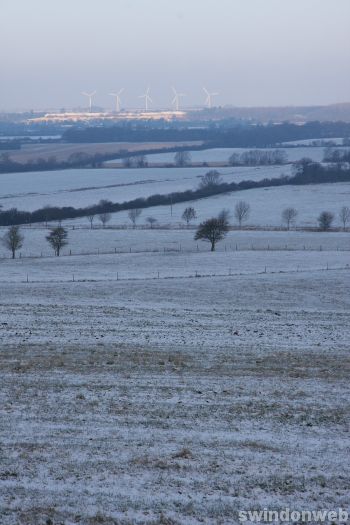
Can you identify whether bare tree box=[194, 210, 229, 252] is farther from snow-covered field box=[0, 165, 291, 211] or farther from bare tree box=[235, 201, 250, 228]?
snow-covered field box=[0, 165, 291, 211]

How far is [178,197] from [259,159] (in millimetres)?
46808

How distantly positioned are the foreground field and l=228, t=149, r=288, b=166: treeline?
323ft

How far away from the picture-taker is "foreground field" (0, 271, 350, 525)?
27.5 feet

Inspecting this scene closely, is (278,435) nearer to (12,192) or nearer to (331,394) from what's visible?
(331,394)

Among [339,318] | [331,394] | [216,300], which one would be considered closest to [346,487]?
[331,394]

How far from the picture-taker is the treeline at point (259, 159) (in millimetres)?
117875

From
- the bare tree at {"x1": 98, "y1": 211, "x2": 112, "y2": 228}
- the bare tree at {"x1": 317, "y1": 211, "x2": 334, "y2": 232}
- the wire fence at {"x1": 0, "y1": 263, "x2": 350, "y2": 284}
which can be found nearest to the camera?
the wire fence at {"x1": 0, "y1": 263, "x2": 350, "y2": 284}

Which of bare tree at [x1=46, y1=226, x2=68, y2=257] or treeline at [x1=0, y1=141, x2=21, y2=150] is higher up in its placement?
treeline at [x1=0, y1=141, x2=21, y2=150]

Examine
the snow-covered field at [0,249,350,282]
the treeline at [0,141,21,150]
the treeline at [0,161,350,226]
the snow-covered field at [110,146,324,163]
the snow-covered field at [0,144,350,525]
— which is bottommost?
the snow-covered field at [0,144,350,525]

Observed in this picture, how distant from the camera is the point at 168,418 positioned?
1106 cm

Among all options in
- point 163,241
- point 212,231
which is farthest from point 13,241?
point 212,231

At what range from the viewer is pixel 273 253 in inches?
1689

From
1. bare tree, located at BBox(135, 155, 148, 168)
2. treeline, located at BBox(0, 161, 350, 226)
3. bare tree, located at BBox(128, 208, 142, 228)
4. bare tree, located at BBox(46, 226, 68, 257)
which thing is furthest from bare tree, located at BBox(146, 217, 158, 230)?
bare tree, located at BBox(135, 155, 148, 168)

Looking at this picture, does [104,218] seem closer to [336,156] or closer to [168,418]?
[168,418]
